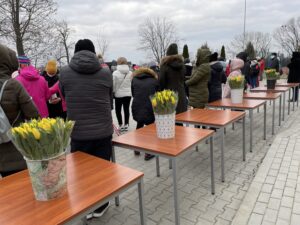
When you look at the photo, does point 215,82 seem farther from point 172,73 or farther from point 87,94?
point 87,94

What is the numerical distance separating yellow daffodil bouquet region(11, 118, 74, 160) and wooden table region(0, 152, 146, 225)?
262 mm

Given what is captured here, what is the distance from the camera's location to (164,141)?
238 centimetres

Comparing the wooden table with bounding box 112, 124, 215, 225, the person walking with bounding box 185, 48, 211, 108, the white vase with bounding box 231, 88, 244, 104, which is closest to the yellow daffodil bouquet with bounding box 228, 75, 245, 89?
the white vase with bounding box 231, 88, 244, 104

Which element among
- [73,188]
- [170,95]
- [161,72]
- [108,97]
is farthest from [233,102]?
[73,188]

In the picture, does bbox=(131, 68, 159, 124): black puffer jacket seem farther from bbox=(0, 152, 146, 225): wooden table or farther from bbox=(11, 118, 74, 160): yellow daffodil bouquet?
bbox=(11, 118, 74, 160): yellow daffodil bouquet

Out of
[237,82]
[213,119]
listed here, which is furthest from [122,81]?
[213,119]

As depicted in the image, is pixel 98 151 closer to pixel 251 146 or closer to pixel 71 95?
pixel 71 95

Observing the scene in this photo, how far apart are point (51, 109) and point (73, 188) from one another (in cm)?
320

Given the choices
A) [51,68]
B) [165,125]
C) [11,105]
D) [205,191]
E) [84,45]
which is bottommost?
[205,191]

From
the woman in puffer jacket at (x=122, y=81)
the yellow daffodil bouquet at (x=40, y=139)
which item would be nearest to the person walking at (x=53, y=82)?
the woman in puffer jacket at (x=122, y=81)

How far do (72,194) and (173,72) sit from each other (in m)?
2.75

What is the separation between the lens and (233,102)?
420 cm

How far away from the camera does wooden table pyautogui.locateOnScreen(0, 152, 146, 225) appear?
1.29 m

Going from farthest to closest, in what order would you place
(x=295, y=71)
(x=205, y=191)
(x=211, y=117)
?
(x=295, y=71)
(x=211, y=117)
(x=205, y=191)
